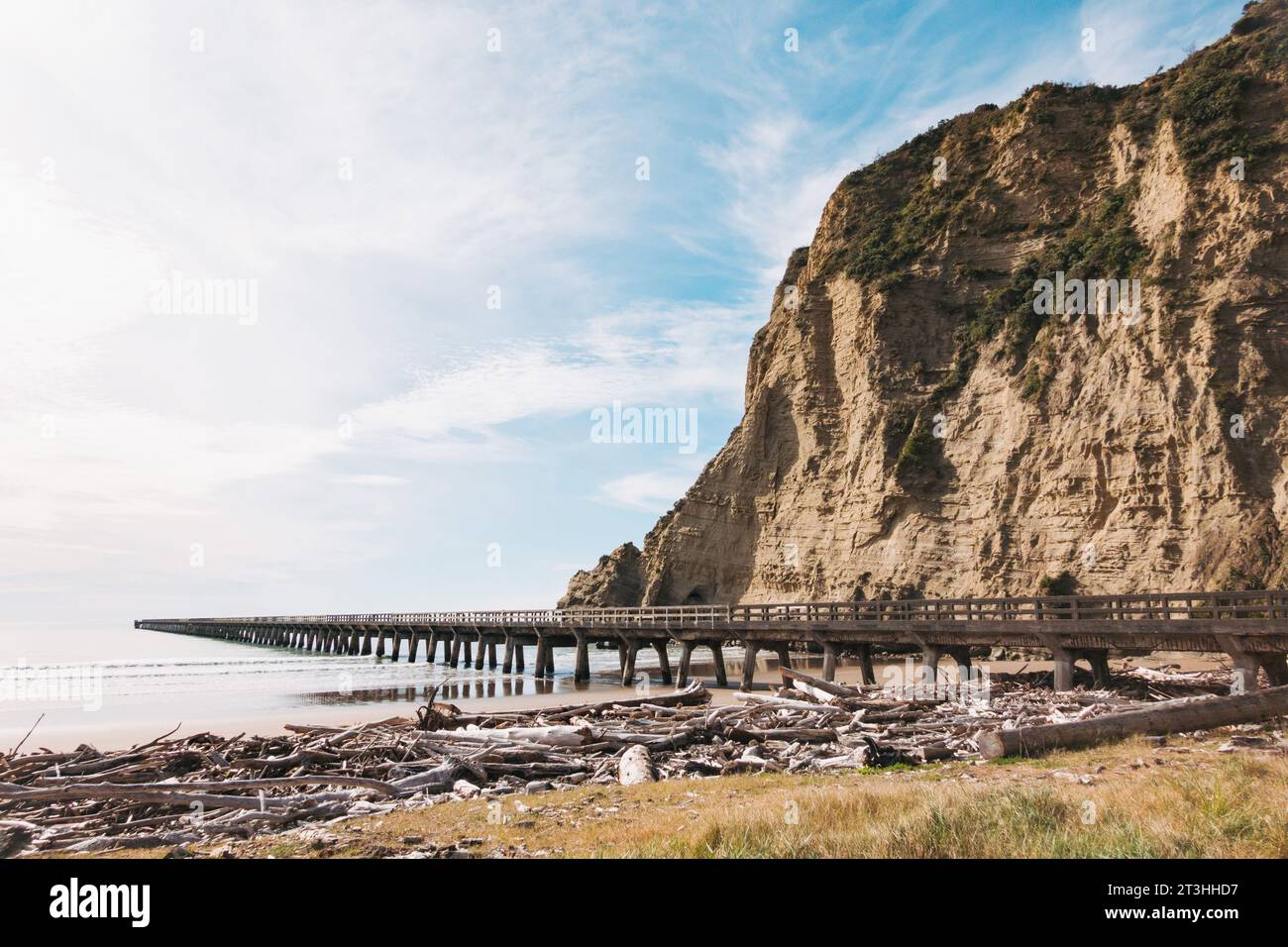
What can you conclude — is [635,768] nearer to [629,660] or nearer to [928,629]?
[928,629]

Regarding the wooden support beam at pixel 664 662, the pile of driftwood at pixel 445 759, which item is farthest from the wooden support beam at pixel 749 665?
the pile of driftwood at pixel 445 759

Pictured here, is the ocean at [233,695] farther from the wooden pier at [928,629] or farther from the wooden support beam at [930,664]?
the wooden support beam at [930,664]

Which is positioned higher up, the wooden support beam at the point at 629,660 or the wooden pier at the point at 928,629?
the wooden pier at the point at 928,629

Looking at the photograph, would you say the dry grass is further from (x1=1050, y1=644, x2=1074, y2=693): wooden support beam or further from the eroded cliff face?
the eroded cliff face

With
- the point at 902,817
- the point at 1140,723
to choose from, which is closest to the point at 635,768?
the point at 902,817

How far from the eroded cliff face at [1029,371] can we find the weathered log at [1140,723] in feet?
68.1

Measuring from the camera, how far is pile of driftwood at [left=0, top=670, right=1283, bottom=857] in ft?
34.1

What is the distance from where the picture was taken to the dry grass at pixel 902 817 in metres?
6.55

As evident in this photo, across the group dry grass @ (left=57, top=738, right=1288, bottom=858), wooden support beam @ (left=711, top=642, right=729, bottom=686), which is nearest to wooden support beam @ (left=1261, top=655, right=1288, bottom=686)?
dry grass @ (left=57, top=738, right=1288, bottom=858)

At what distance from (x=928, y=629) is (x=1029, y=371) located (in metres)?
25.0

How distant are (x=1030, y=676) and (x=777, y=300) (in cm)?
4547

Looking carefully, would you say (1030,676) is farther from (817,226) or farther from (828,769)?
(817,226)

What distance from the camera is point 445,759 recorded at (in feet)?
42.4

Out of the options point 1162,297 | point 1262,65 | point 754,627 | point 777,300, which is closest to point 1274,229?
point 1162,297
